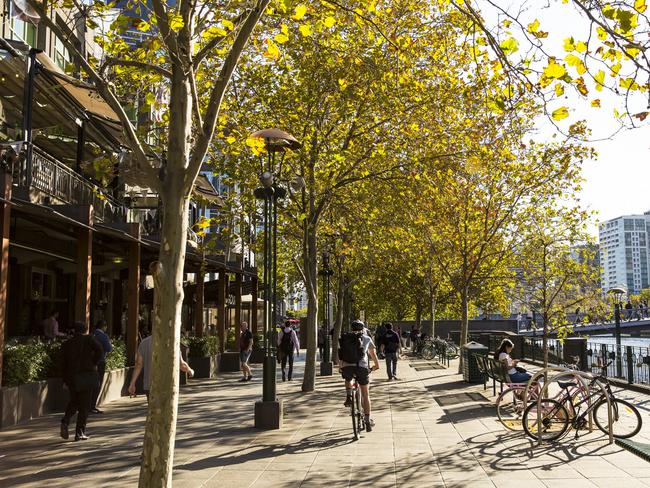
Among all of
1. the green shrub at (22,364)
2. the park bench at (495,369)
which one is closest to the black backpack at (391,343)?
the park bench at (495,369)

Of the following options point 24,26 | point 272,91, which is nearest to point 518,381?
point 272,91

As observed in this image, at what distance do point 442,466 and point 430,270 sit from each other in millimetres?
22984

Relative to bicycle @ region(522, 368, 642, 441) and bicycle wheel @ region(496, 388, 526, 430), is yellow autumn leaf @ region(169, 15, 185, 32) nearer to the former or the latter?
bicycle @ region(522, 368, 642, 441)

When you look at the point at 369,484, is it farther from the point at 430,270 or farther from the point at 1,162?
the point at 430,270

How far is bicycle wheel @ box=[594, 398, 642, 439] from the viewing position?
958cm

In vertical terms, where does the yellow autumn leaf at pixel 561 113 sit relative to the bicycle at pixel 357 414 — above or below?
above

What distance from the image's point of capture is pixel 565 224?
20922 millimetres

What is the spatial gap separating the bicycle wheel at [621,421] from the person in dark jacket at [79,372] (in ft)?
Result: 24.9

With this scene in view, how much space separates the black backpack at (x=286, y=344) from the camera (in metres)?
20.6

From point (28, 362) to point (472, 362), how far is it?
11435 millimetres

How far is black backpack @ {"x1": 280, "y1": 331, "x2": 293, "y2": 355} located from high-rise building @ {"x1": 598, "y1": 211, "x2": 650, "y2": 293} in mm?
109372

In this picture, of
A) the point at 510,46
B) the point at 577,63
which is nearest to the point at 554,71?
the point at 577,63

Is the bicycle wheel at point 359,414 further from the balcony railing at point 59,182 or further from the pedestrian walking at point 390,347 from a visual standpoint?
the pedestrian walking at point 390,347

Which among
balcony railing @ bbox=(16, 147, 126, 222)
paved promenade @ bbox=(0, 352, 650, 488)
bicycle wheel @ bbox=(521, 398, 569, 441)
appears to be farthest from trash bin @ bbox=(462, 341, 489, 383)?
balcony railing @ bbox=(16, 147, 126, 222)
